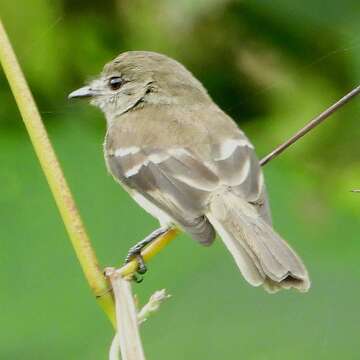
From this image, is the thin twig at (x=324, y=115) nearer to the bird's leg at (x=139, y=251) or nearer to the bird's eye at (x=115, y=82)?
the bird's leg at (x=139, y=251)

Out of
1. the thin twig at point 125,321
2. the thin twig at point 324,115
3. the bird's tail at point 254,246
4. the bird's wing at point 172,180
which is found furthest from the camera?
the bird's wing at point 172,180

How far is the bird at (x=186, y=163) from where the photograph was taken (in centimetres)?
195

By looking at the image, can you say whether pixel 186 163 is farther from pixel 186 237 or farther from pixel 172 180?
pixel 186 237

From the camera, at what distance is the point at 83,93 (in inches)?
107

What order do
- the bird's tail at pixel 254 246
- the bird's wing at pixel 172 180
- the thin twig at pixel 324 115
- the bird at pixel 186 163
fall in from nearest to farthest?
the thin twig at pixel 324 115 < the bird's tail at pixel 254 246 < the bird at pixel 186 163 < the bird's wing at pixel 172 180

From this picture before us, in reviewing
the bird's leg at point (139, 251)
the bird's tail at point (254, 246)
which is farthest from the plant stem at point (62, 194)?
the bird's tail at point (254, 246)

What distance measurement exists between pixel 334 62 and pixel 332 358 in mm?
1016

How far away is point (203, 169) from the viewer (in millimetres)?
2293

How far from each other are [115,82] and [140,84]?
87 mm

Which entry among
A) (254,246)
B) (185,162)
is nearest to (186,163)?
(185,162)

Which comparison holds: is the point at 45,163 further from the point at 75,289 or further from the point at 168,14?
the point at 168,14

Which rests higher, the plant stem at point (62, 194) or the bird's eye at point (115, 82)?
the bird's eye at point (115, 82)

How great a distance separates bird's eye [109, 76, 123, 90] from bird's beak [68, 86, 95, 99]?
124mm

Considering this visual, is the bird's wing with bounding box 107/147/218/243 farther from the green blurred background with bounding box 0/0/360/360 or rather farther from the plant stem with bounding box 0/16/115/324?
the plant stem with bounding box 0/16/115/324
